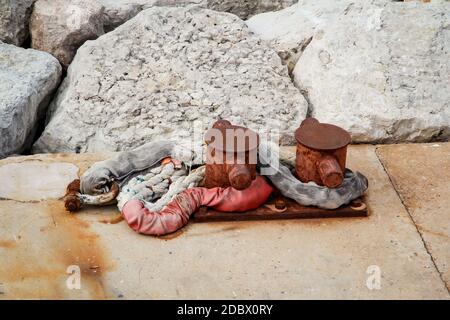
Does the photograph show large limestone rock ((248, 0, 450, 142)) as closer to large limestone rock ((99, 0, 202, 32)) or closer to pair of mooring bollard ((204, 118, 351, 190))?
pair of mooring bollard ((204, 118, 351, 190))

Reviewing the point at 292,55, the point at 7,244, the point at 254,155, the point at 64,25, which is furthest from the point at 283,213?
the point at 64,25

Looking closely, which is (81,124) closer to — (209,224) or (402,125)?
(209,224)

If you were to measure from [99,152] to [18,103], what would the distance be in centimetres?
59

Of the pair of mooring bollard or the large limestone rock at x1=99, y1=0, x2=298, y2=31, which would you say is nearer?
the pair of mooring bollard

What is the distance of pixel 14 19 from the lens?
4684mm

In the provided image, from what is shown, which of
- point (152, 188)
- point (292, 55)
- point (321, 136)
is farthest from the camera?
point (292, 55)

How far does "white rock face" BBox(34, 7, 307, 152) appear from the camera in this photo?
3936 millimetres

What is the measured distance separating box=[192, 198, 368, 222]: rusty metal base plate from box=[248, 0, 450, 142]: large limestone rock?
2.61ft

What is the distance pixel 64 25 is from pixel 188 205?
2.05 metres

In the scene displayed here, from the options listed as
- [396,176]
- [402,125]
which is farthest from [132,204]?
[402,125]

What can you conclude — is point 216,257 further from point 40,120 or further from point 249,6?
point 249,6

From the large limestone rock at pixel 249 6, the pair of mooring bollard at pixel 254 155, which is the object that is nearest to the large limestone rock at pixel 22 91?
the pair of mooring bollard at pixel 254 155

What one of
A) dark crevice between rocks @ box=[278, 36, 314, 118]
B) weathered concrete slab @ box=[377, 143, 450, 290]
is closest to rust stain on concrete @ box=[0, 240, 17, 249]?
weathered concrete slab @ box=[377, 143, 450, 290]
